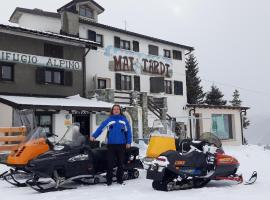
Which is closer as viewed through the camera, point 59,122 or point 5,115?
point 5,115

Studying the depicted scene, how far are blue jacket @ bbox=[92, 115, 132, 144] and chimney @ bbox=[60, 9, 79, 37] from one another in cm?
1665

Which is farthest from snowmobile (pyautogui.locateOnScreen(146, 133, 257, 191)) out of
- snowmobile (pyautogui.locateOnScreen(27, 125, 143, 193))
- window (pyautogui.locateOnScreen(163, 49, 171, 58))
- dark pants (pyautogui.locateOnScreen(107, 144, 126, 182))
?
window (pyautogui.locateOnScreen(163, 49, 171, 58))

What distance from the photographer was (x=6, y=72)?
20.8 meters

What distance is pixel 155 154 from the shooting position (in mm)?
10727

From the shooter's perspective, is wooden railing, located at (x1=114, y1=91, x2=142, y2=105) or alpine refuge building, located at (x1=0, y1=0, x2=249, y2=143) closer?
alpine refuge building, located at (x1=0, y1=0, x2=249, y2=143)

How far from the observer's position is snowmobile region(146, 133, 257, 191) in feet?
27.2

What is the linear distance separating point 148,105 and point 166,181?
748 inches

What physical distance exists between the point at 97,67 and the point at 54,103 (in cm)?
682

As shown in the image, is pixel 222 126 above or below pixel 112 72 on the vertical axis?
below

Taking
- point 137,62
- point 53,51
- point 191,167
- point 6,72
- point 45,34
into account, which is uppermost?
point 45,34

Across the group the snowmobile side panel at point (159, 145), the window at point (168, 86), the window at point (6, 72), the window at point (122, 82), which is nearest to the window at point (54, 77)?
the window at point (6, 72)

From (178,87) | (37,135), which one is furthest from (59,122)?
(178,87)

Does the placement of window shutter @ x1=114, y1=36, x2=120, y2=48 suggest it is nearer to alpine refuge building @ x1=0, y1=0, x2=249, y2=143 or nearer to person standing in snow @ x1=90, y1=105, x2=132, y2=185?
alpine refuge building @ x1=0, y1=0, x2=249, y2=143

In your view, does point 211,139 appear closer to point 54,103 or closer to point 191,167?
point 191,167
